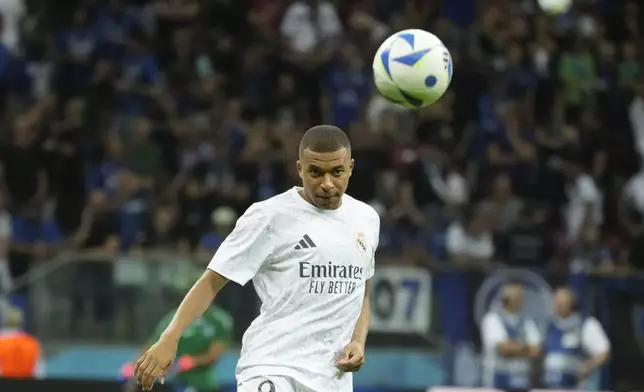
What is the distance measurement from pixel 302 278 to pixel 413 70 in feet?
6.01

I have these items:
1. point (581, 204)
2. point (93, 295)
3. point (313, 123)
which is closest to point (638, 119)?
point (581, 204)

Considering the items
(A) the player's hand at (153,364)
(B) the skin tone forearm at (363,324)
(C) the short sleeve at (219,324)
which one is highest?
(C) the short sleeve at (219,324)

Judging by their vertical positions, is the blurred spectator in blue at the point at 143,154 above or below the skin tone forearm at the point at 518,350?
above

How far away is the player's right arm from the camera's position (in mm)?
5309

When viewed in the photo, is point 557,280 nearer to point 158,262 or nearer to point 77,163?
point 158,262

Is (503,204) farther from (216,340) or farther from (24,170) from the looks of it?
(24,170)

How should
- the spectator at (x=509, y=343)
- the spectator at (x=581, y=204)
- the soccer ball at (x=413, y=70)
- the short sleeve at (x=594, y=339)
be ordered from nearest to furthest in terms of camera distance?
the soccer ball at (x=413, y=70), the spectator at (x=509, y=343), the short sleeve at (x=594, y=339), the spectator at (x=581, y=204)

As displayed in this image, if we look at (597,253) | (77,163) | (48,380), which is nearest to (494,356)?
(597,253)

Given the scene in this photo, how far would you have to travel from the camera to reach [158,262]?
11500 mm

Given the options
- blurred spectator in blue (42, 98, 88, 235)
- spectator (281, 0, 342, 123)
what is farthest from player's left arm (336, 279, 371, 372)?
spectator (281, 0, 342, 123)

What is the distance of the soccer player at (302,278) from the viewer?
A: 5.53 metres

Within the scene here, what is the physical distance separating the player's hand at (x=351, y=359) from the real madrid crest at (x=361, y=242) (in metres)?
0.45

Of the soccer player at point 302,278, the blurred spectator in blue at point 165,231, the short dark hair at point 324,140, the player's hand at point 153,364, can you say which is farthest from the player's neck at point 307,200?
the blurred spectator in blue at point 165,231

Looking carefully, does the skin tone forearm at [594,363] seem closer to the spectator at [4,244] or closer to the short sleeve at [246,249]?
the spectator at [4,244]
